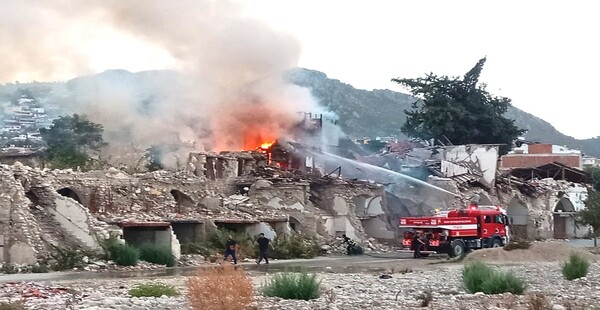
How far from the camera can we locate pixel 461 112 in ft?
233

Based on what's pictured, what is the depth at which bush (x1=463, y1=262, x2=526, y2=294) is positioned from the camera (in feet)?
63.5

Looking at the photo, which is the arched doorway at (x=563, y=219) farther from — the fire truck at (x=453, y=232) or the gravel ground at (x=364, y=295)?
the gravel ground at (x=364, y=295)

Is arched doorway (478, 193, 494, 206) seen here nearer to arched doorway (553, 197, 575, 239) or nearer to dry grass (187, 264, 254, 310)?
arched doorway (553, 197, 575, 239)

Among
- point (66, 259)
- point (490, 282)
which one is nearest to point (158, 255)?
point (66, 259)

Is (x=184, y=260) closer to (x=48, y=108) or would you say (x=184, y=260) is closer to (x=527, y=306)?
(x=527, y=306)

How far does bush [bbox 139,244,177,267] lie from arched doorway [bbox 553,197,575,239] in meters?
38.1

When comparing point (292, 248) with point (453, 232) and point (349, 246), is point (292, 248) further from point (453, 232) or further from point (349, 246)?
point (453, 232)

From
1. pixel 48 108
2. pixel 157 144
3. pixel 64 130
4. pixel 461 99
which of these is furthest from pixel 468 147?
pixel 48 108

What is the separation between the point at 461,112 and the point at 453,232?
3252 cm

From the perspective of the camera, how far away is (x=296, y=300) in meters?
17.5

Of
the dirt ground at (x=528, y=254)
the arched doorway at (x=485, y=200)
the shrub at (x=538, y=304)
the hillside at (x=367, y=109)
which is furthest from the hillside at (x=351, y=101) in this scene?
the shrub at (x=538, y=304)

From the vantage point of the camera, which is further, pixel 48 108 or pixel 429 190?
pixel 48 108

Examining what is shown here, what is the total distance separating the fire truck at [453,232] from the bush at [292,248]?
473 cm

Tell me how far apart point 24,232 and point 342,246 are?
61.4ft
